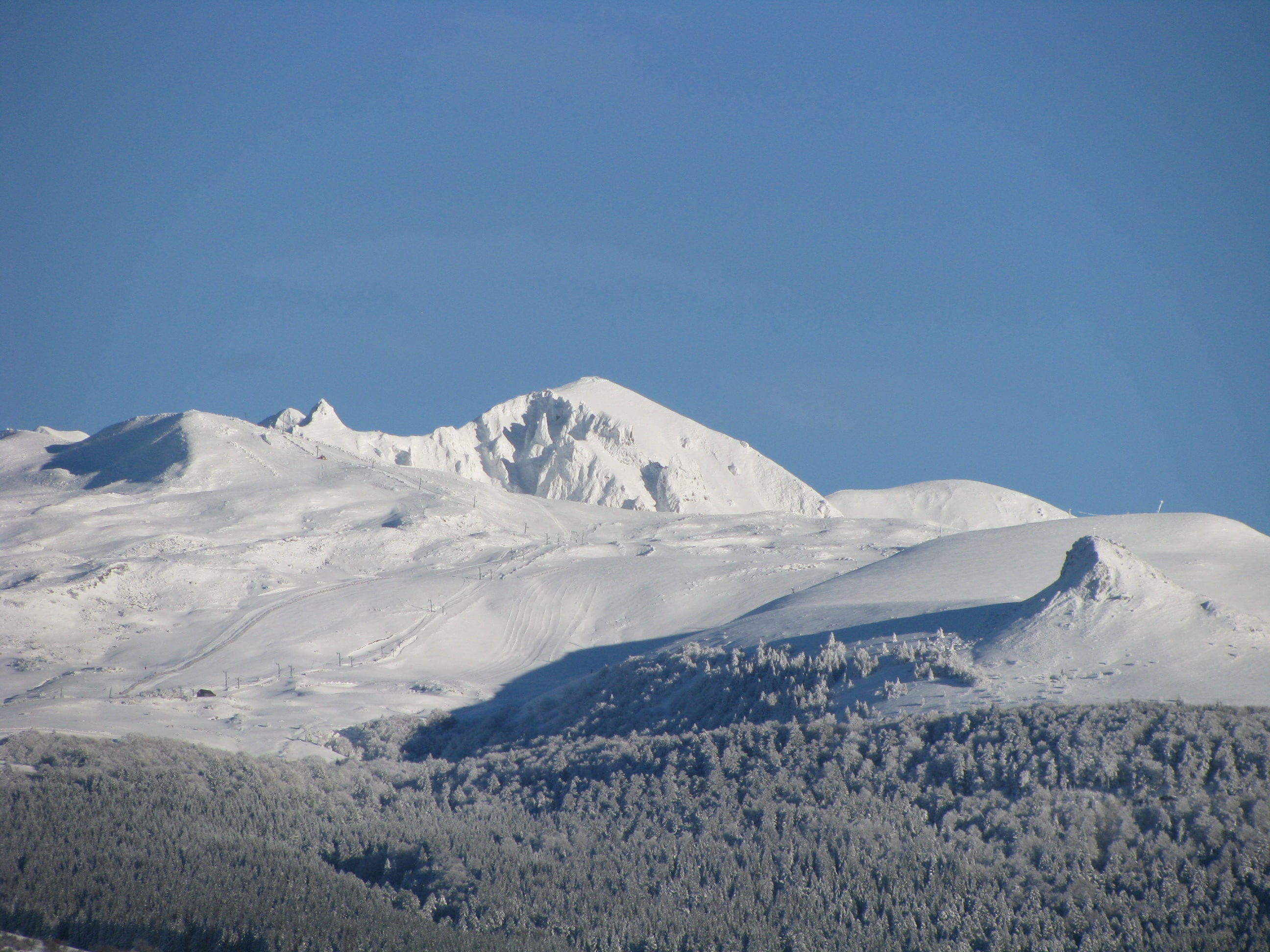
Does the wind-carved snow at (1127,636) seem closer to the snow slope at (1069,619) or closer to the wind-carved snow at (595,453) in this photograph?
the snow slope at (1069,619)

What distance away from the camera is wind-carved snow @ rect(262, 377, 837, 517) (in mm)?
137250

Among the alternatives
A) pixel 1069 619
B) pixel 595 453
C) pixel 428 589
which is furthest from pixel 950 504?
pixel 1069 619

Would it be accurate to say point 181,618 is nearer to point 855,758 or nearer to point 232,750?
point 232,750

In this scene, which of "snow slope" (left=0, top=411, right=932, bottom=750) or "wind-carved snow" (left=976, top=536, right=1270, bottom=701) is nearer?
"wind-carved snow" (left=976, top=536, right=1270, bottom=701)

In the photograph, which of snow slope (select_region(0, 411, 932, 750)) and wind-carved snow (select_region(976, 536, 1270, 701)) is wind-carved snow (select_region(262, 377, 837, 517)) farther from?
wind-carved snow (select_region(976, 536, 1270, 701))

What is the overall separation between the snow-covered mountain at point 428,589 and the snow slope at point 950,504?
4733 centimetres

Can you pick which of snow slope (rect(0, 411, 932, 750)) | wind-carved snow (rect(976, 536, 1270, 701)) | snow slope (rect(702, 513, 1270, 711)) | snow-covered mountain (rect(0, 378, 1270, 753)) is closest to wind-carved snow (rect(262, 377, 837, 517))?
snow-covered mountain (rect(0, 378, 1270, 753))

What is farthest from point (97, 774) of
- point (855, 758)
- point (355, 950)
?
point (855, 758)

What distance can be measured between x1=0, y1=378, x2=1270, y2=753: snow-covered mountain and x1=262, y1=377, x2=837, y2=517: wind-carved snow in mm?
18894

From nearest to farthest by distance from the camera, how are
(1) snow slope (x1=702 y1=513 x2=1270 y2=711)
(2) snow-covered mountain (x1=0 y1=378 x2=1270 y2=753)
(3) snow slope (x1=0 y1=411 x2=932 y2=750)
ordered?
(1) snow slope (x1=702 y1=513 x2=1270 y2=711) < (2) snow-covered mountain (x1=0 y1=378 x2=1270 y2=753) < (3) snow slope (x1=0 y1=411 x2=932 y2=750)

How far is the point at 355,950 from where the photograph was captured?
24.8 m

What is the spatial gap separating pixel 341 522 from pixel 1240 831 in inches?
2873

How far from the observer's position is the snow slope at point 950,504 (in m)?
152

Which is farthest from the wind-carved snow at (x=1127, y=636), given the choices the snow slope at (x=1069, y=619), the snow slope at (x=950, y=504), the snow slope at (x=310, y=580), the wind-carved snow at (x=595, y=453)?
the snow slope at (x=950, y=504)
